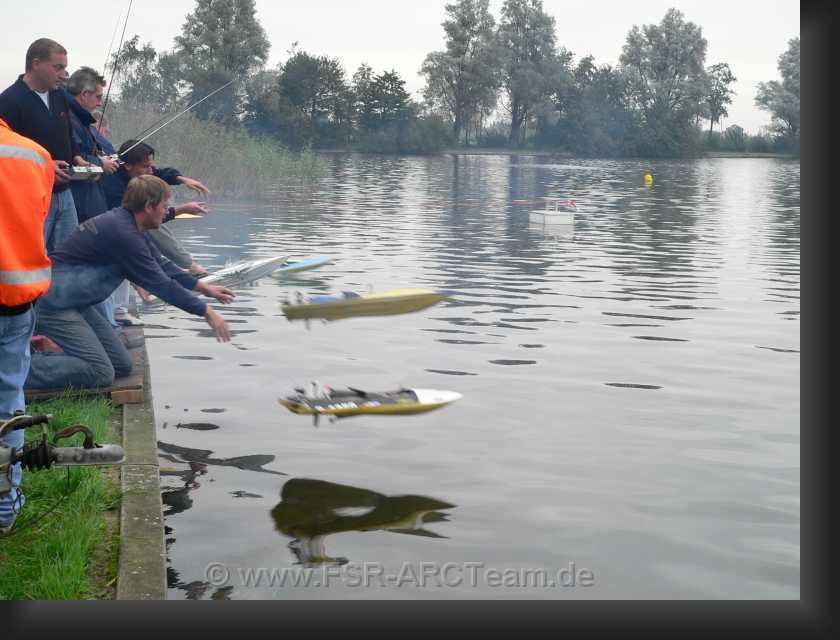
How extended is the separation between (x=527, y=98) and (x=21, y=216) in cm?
8533

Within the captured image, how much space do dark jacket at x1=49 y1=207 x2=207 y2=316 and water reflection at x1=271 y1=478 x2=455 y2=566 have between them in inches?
66.9

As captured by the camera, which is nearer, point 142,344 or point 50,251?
point 50,251

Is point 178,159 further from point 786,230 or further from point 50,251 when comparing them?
point 50,251

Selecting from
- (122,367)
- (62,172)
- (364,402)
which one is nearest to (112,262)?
(62,172)

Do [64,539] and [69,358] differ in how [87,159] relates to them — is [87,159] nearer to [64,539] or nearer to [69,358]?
[69,358]

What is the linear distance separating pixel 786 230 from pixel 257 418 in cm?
2358

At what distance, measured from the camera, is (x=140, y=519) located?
6145 millimetres

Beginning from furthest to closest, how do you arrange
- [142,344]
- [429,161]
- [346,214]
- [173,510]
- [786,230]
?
[429,161]
[346,214]
[786,230]
[142,344]
[173,510]

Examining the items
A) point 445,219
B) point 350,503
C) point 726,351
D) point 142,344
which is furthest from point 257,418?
point 445,219

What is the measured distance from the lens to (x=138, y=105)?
102 ft

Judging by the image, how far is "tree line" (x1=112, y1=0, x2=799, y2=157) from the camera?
201ft

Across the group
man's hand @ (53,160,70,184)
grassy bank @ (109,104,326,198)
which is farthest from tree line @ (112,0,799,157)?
man's hand @ (53,160,70,184)

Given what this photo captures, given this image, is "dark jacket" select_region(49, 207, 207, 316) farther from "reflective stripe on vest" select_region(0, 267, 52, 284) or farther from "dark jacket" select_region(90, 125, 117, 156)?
"reflective stripe on vest" select_region(0, 267, 52, 284)

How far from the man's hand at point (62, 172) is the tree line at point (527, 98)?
4247 cm
